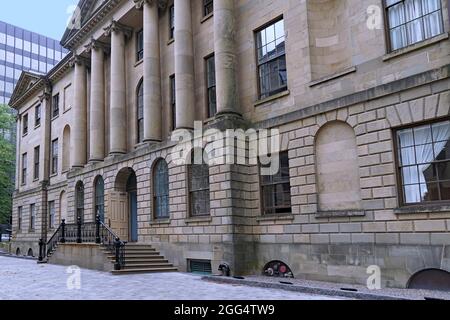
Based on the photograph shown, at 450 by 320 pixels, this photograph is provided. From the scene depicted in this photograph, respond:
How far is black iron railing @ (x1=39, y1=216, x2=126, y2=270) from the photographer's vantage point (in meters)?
17.4

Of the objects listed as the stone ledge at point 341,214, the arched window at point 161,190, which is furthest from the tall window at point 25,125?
the stone ledge at point 341,214

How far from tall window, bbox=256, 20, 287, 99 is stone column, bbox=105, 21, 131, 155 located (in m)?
9.70

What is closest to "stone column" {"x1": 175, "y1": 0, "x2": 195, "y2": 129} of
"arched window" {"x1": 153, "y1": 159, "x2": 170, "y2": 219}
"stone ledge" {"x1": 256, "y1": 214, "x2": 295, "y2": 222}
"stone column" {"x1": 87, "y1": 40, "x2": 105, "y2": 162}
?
"arched window" {"x1": 153, "y1": 159, "x2": 170, "y2": 219}

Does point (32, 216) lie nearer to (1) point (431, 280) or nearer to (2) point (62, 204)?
(2) point (62, 204)

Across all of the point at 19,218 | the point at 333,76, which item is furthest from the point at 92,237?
the point at 19,218

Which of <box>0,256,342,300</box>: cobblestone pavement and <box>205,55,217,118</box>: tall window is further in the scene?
<box>205,55,217,118</box>: tall window

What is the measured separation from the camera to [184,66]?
19.3 metres

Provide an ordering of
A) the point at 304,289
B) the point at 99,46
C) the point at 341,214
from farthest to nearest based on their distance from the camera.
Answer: the point at 99,46, the point at 341,214, the point at 304,289

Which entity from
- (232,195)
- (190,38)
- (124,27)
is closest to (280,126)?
(232,195)

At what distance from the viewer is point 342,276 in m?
13.4

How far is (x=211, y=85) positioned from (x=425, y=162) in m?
9.82

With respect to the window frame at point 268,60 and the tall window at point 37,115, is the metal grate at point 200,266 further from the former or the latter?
the tall window at point 37,115

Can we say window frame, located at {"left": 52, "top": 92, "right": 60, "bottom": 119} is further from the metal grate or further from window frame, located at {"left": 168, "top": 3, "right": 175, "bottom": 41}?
the metal grate

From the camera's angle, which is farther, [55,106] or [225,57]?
[55,106]
